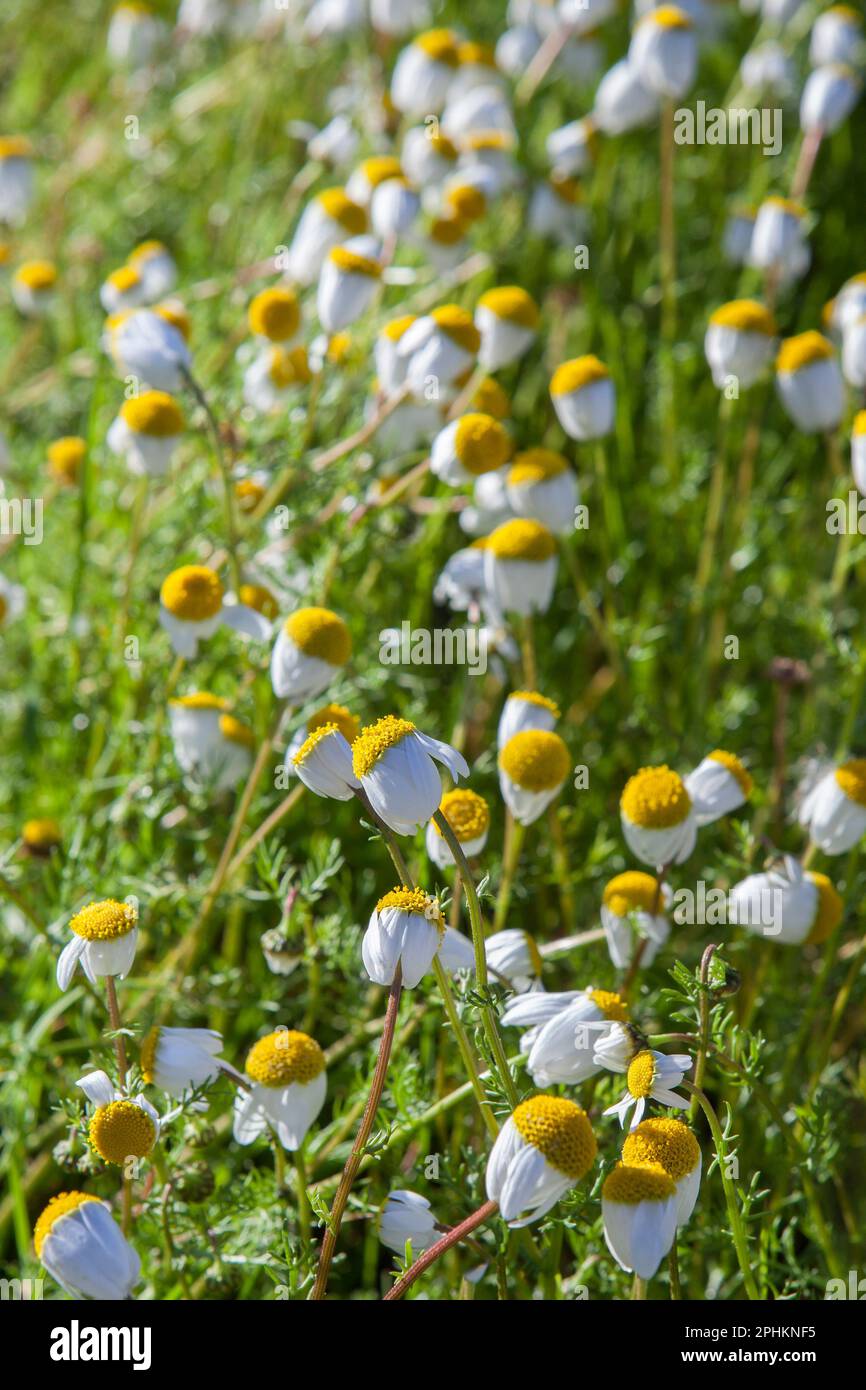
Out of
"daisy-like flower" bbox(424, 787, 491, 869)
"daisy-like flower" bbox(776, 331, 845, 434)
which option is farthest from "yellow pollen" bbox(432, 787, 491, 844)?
"daisy-like flower" bbox(776, 331, 845, 434)

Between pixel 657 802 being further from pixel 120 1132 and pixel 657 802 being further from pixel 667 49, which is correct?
pixel 667 49

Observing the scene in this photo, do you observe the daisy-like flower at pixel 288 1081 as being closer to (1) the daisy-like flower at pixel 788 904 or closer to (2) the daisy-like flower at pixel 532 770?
(2) the daisy-like flower at pixel 532 770

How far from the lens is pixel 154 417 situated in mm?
1755

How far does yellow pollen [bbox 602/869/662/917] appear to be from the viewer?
1.51 metres

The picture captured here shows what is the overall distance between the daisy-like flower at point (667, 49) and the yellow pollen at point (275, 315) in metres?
0.95

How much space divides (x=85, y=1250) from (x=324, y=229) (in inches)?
65.2

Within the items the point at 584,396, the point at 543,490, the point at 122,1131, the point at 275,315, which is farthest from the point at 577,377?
the point at 122,1131

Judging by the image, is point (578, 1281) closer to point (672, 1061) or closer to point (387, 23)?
point (672, 1061)

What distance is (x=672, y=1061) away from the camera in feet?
3.85

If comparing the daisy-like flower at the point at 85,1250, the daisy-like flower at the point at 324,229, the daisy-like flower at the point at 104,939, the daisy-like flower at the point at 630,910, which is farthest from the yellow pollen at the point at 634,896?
the daisy-like flower at the point at 324,229

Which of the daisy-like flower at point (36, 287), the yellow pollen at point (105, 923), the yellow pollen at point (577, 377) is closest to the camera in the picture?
the yellow pollen at point (105, 923)

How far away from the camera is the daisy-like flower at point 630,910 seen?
1.50 m
